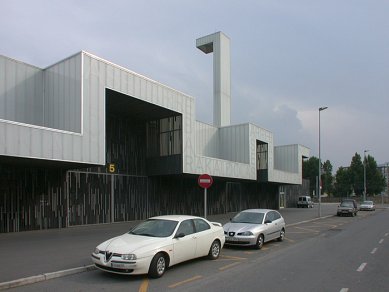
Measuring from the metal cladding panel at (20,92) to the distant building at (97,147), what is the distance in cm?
5

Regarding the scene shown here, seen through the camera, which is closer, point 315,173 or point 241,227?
point 241,227

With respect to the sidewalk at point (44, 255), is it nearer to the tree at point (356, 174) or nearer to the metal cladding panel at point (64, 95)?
the metal cladding panel at point (64, 95)

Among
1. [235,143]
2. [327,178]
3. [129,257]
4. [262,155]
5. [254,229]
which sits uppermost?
[235,143]

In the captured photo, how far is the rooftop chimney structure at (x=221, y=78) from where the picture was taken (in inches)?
1673

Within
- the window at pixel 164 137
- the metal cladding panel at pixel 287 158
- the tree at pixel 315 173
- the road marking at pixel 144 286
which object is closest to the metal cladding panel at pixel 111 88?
the window at pixel 164 137

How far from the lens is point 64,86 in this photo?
67.9ft

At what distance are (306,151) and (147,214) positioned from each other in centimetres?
3392

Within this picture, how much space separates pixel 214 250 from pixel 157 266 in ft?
10.4

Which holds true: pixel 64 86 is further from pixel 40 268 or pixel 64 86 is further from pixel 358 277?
pixel 358 277

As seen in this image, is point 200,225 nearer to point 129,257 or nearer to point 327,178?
point 129,257

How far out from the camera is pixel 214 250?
12.3 metres

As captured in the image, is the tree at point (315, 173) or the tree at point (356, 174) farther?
the tree at point (315, 173)

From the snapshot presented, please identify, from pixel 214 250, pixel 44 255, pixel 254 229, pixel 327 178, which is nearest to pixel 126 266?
pixel 214 250

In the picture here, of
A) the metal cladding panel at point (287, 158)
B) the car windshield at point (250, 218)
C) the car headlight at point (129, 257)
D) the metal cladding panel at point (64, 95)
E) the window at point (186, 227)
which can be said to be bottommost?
the car windshield at point (250, 218)
